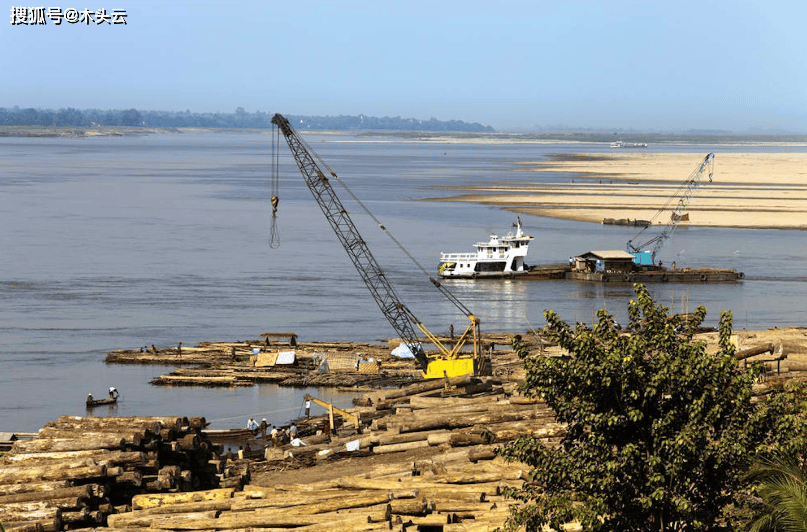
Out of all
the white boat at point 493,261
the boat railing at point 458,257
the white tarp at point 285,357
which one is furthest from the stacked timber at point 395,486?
the boat railing at point 458,257

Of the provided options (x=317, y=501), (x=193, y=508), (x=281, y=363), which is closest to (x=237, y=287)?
(x=281, y=363)

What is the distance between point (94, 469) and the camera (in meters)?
25.2

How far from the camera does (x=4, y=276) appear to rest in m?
87.2

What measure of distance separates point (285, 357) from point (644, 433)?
40.3 m

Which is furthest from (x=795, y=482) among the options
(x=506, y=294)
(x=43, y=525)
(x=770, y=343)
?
(x=506, y=294)

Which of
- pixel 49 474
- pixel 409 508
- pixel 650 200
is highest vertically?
pixel 650 200

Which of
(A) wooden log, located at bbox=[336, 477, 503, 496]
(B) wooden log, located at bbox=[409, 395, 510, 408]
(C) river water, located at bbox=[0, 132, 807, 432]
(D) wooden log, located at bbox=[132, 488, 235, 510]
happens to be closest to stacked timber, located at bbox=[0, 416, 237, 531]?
(D) wooden log, located at bbox=[132, 488, 235, 510]

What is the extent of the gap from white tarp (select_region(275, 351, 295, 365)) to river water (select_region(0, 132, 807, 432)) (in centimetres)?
334

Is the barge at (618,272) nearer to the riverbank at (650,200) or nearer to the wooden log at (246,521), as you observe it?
the riverbank at (650,200)

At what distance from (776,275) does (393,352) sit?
49.0 metres

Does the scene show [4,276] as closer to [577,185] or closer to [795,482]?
[795,482]

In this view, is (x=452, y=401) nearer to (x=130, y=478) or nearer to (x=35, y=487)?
(x=130, y=478)

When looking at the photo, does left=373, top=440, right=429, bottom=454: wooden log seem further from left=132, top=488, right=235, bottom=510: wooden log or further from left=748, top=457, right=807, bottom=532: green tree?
left=748, top=457, right=807, bottom=532: green tree

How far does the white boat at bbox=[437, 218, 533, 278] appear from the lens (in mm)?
94625
